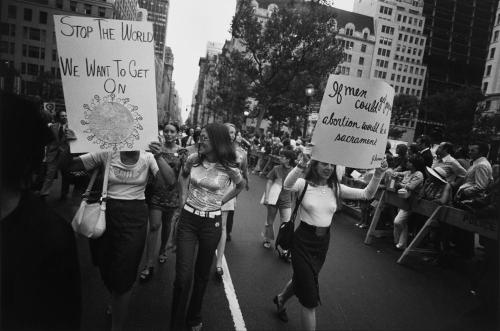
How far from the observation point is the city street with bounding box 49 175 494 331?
3605 millimetres

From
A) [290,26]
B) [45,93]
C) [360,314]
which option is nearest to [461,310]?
[360,314]

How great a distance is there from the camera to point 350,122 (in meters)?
3.28

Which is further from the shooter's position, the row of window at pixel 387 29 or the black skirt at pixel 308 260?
the row of window at pixel 387 29

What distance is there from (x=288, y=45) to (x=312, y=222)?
31.8 metres

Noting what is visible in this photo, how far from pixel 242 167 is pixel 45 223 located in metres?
3.85

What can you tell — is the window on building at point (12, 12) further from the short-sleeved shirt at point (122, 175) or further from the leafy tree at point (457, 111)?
the short-sleeved shirt at point (122, 175)

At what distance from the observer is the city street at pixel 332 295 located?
3.61 metres

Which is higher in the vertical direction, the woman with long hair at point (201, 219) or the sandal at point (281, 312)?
the woman with long hair at point (201, 219)

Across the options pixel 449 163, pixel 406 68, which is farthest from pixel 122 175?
pixel 406 68

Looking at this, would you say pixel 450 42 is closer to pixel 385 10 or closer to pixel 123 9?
pixel 385 10

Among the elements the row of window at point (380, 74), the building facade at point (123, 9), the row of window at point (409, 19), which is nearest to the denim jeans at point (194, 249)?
the building facade at point (123, 9)

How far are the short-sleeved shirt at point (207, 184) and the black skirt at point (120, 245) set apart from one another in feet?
1.80

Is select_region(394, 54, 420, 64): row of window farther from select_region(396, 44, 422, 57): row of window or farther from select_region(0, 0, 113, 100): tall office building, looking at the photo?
select_region(0, 0, 113, 100): tall office building

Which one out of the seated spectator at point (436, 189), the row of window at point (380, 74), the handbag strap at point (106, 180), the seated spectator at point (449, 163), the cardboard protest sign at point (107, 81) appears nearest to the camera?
the cardboard protest sign at point (107, 81)
